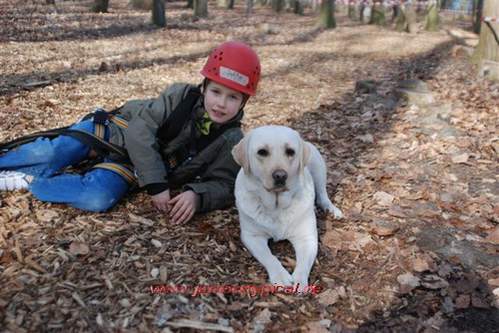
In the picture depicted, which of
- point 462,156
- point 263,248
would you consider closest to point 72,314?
point 263,248

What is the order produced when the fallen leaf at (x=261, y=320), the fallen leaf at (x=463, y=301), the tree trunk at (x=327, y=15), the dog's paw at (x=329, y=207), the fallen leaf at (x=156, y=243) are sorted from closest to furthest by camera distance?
1. the fallen leaf at (x=261, y=320)
2. the fallen leaf at (x=463, y=301)
3. the fallen leaf at (x=156, y=243)
4. the dog's paw at (x=329, y=207)
5. the tree trunk at (x=327, y=15)

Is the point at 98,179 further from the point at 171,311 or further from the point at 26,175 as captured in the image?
the point at 171,311

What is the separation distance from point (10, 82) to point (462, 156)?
628 cm

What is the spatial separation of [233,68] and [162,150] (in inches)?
37.8

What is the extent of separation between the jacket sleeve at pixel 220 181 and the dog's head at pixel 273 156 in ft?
2.02

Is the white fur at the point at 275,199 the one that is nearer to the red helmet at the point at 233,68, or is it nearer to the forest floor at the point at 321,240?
the forest floor at the point at 321,240

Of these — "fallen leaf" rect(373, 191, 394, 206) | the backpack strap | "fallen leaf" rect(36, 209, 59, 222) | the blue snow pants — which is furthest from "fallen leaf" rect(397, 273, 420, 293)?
"fallen leaf" rect(36, 209, 59, 222)

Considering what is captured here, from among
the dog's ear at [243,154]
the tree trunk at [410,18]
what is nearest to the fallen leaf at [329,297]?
the dog's ear at [243,154]

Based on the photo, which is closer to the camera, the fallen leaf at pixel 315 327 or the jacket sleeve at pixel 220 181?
the fallen leaf at pixel 315 327

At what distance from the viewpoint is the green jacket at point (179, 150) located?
368 cm

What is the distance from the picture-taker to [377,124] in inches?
257

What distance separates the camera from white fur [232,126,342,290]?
3127mm

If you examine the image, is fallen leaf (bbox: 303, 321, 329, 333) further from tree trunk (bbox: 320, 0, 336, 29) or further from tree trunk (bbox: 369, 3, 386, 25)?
tree trunk (bbox: 369, 3, 386, 25)

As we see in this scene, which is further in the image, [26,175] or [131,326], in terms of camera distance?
[26,175]
